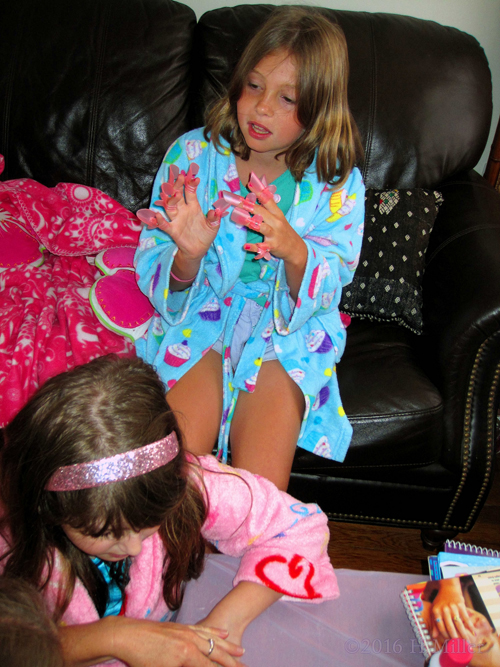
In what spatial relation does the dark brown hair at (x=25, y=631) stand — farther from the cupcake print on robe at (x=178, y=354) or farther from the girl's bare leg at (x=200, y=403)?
the cupcake print on robe at (x=178, y=354)

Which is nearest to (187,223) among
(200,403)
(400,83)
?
(200,403)

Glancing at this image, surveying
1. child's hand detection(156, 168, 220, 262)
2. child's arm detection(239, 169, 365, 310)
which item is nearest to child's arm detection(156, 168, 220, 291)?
child's hand detection(156, 168, 220, 262)

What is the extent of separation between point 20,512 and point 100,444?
0.17m

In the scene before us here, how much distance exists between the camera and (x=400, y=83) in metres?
1.64

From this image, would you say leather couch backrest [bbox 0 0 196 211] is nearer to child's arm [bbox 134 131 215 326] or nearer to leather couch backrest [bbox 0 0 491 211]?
leather couch backrest [bbox 0 0 491 211]

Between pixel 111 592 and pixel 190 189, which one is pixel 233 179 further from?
pixel 111 592

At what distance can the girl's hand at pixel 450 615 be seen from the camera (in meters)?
0.74

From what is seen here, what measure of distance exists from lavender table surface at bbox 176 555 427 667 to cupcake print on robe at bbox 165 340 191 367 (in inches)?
20.6

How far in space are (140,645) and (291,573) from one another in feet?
0.84

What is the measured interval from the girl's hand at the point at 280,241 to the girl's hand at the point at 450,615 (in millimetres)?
666

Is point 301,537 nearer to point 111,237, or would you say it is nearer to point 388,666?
point 388,666

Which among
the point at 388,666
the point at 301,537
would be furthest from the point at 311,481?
the point at 388,666

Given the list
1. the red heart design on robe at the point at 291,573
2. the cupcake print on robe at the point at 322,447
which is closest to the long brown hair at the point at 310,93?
the cupcake print on robe at the point at 322,447

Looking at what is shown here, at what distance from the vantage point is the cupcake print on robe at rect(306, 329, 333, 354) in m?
1.32
